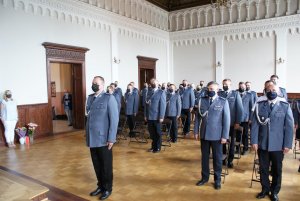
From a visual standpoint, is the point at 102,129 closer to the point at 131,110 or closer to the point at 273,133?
the point at 273,133

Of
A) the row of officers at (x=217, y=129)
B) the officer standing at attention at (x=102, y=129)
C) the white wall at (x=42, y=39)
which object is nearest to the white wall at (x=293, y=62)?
the white wall at (x=42, y=39)

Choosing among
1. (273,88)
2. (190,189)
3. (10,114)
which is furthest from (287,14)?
(10,114)

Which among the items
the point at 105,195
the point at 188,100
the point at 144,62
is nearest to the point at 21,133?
Answer: the point at 105,195

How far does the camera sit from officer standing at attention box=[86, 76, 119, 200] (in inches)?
144

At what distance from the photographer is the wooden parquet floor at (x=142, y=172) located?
387cm

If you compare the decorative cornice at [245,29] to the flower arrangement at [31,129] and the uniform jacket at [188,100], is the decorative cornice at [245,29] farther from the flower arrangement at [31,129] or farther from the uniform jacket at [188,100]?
the flower arrangement at [31,129]

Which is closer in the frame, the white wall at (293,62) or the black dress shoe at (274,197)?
the black dress shoe at (274,197)

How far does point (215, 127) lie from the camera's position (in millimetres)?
4051

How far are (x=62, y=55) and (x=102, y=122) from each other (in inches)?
223

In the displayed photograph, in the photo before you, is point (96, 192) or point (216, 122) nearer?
point (96, 192)

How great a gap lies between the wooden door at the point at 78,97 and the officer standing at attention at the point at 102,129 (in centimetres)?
585

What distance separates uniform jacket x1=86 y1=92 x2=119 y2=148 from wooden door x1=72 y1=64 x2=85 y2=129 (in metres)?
5.93

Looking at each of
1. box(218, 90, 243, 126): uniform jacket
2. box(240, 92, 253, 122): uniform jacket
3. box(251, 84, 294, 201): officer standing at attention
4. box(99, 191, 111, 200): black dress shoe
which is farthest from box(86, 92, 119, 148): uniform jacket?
box(240, 92, 253, 122): uniform jacket

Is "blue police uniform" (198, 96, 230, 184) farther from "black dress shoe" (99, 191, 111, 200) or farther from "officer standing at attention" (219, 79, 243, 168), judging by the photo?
"black dress shoe" (99, 191, 111, 200)
